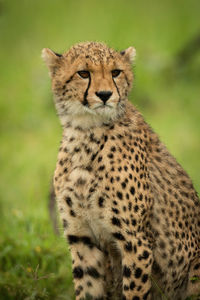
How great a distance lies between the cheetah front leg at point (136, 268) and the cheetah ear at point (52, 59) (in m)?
1.01

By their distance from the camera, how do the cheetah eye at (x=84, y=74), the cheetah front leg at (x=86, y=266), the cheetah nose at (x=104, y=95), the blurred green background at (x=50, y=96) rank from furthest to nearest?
the blurred green background at (x=50, y=96) < the cheetah front leg at (x=86, y=266) < the cheetah eye at (x=84, y=74) < the cheetah nose at (x=104, y=95)

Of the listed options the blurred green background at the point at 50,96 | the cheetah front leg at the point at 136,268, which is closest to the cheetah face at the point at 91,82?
the cheetah front leg at the point at 136,268

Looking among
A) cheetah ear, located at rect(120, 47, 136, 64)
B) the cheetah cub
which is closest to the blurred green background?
the cheetah cub

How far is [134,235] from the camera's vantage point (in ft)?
10.0

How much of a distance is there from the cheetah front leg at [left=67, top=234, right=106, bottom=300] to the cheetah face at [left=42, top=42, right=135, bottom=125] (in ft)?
2.23

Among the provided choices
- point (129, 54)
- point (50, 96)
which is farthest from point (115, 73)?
point (50, 96)

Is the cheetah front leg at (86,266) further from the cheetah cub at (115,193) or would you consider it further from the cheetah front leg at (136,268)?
the cheetah front leg at (136,268)

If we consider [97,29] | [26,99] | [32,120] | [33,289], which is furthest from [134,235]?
[97,29]

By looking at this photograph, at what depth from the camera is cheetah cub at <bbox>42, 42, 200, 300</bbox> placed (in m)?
3.06

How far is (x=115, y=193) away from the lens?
3.05 m

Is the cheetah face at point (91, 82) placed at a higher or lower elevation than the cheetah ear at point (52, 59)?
lower

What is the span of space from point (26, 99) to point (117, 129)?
553 centimetres

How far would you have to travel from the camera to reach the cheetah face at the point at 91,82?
3.02 m

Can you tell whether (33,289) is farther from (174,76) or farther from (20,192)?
(174,76)
